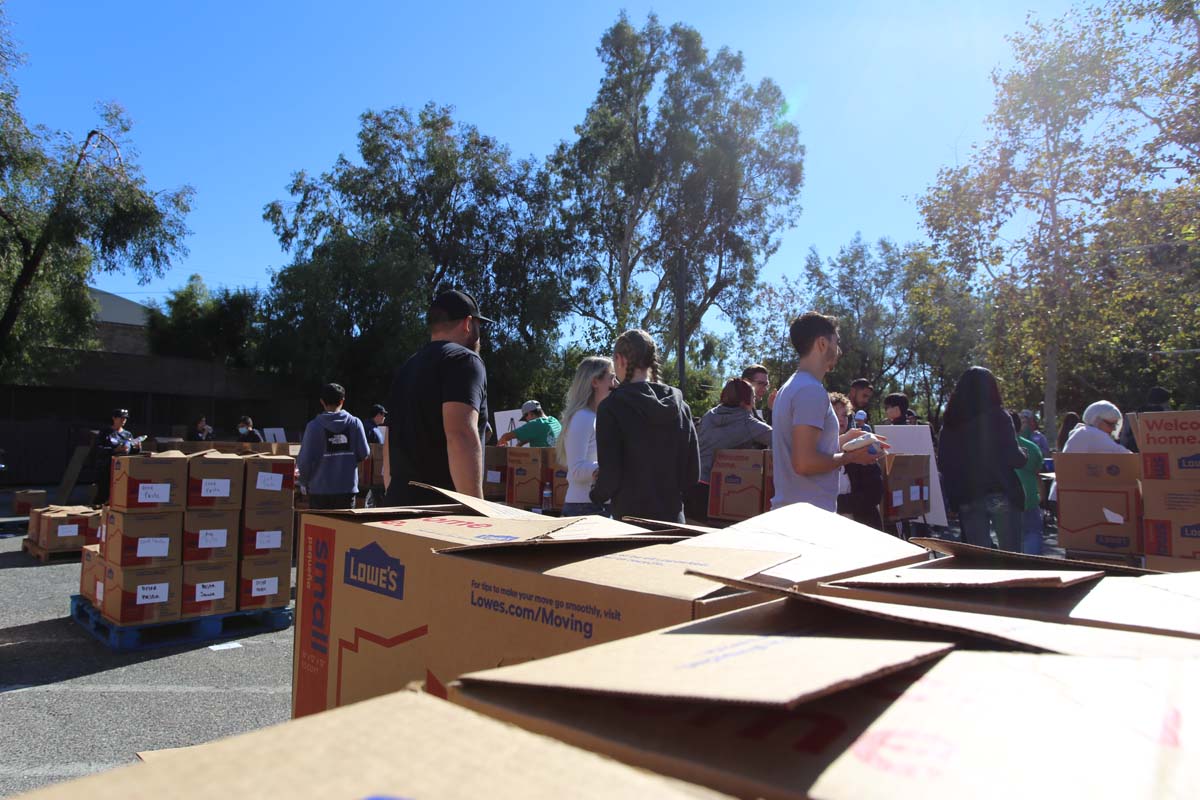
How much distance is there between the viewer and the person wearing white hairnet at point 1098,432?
5.75 metres

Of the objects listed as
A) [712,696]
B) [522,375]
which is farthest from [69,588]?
[522,375]

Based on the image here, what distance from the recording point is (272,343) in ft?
67.1

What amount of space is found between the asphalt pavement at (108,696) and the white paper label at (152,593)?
32cm

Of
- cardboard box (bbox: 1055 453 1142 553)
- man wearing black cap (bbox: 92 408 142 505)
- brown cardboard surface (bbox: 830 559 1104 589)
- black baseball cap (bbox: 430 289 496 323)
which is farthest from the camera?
man wearing black cap (bbox: 92 408 142 505)

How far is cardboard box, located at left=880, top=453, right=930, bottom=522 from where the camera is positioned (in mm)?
5641

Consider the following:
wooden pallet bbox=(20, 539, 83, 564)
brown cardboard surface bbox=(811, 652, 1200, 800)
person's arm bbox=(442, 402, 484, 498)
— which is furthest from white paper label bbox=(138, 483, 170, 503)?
Result: brown cardboard surface bbox=(811, 652, 1200, 800)

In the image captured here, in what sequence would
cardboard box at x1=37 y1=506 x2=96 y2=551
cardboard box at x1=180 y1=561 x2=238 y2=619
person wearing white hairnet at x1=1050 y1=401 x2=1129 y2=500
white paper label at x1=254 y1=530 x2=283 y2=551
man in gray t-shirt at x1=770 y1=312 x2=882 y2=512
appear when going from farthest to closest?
cardboard box at x1=37 y1=506 x2=96 y2=551
person wearing white hairnet at x1=1050 y1=401 x2=1129 y2=500
white paper label at x1=254 y1=530 x2=283 y2=551
cardboard box at x1=180 y1=561 x2=238 y2=619
man in gray t-shirt at x1=770 y1=312 x2=882 y2=512

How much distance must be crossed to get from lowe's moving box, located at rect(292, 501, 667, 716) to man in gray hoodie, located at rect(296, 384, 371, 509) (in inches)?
162

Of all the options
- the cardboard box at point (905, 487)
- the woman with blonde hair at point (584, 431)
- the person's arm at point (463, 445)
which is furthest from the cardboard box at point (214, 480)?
the cardboard box at point (905, 487)

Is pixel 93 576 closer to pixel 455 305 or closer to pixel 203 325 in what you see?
pixel 455 305

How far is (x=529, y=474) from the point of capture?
8.27m

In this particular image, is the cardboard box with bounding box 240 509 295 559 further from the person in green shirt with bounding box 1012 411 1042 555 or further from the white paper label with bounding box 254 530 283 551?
the person in green shirt with bounding box 1012 411 1042 555

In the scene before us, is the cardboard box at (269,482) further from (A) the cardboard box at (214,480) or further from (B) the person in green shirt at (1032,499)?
(B) the person in green shirt at (1032,499)

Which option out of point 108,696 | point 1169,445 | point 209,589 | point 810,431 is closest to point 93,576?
point 209,589
